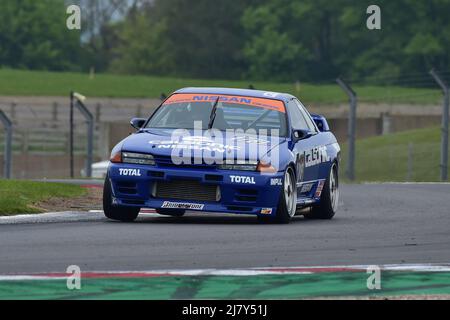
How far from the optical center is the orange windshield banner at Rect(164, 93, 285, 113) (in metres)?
15.5

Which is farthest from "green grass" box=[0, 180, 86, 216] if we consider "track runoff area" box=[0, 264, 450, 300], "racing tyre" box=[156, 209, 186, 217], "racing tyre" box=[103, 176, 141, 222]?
"track runoff area" box=[0, 264, 450, 300]

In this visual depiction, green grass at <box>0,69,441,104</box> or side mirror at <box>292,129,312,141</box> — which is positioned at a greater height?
green grass at <box>0,69,441,104</box>

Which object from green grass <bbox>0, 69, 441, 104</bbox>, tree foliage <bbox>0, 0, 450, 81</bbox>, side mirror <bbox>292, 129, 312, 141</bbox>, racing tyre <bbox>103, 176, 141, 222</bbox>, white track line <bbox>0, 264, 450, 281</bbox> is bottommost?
white track line <bbox>0, 264, 450, 281</bbox>

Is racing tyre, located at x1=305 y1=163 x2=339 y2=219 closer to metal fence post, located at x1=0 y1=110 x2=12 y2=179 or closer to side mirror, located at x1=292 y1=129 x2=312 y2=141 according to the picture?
side mirror, located at x1=292 y1=129 x2=312 y2=141

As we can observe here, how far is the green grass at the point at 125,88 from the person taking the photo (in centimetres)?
6572

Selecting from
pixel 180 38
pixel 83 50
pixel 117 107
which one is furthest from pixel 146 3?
pixel 117 107

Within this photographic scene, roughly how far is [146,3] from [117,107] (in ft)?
172

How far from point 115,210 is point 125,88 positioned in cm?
5677

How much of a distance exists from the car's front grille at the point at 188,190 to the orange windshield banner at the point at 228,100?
1.65m

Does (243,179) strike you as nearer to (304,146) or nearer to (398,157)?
(304,146)

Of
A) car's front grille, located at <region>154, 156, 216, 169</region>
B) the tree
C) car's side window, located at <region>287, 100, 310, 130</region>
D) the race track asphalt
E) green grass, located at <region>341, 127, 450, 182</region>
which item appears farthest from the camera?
the tree

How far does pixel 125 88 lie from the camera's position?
7106cm

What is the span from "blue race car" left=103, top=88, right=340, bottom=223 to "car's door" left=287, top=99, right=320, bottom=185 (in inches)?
0.8

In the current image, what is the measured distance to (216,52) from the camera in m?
91.7
